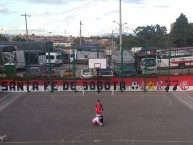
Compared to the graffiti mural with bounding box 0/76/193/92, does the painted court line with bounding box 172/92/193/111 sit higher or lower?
lower

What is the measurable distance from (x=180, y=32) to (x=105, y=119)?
2549 inches

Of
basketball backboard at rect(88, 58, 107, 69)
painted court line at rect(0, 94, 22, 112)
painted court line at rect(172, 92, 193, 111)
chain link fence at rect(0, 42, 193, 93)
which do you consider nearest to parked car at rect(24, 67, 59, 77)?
Result: chain link fence at rect(0, 42, 193, 93)

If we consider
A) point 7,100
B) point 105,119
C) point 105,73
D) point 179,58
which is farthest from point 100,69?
point 179,58

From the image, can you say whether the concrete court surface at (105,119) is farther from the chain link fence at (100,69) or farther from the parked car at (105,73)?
the parked car at (105,73)

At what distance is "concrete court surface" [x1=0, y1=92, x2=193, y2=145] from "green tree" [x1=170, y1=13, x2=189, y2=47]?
4907cm

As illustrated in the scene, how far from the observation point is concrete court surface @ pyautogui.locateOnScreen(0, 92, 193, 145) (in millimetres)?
17484

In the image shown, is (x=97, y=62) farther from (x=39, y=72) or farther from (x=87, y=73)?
(x=39, y=72)

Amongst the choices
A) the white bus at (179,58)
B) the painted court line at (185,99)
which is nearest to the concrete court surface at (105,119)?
the painted court line at (185,99)

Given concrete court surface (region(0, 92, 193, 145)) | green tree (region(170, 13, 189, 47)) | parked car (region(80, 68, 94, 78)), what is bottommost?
concrete court surface (region(0, 92, 193, 145))

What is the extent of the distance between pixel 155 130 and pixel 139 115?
12.2ft

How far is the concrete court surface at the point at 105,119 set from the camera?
A: 57.4 feet

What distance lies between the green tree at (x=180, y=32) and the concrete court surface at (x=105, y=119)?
49068mm

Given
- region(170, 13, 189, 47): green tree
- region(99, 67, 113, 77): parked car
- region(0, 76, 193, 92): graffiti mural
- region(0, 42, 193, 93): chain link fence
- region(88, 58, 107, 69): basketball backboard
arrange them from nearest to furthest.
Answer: region(88, 58, 107, 69): basketball backboard
region(0, 76, 193, 92): graffiti mural
region(0, 42, 193, 93): chain link fence
region(99, 67, 113, 77): parked car
region(170, 13, 189, 47): green tree

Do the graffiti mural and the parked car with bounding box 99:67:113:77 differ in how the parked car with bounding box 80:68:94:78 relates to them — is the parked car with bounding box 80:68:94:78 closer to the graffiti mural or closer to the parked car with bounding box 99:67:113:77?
the parked car with bounding box 99:67:113:77
